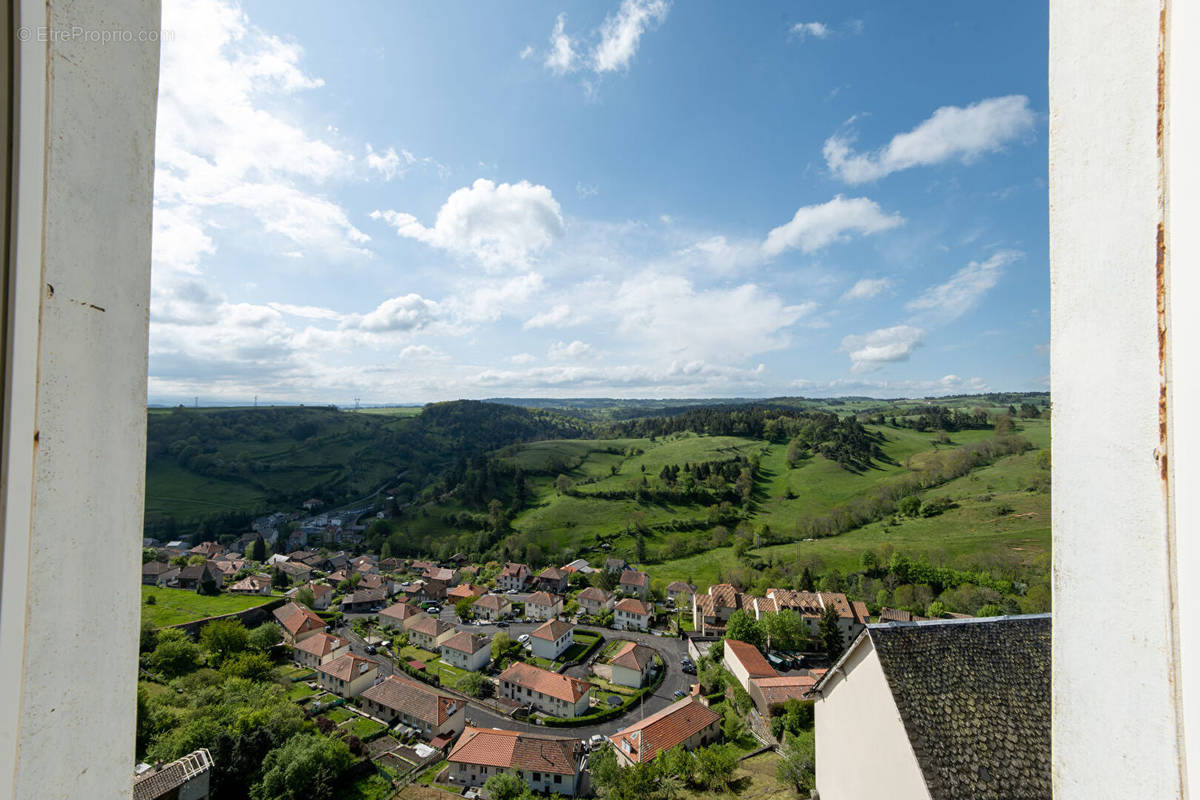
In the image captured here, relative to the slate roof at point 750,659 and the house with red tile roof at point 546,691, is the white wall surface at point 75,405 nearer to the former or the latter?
the house with red tile roof at point 546,691

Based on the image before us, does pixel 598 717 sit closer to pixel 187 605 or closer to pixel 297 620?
pixel 297 620

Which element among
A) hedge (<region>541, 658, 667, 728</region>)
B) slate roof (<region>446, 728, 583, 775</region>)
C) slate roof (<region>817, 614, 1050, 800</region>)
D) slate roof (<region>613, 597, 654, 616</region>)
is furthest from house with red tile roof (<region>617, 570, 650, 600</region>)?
slate roof (<region>817, 614, 1050, 800</region>)

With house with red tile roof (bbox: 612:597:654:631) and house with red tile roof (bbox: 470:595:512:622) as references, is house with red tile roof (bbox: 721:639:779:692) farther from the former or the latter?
house with red tile roof (bbox: 470:595:512:622)

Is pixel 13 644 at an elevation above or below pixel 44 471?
below

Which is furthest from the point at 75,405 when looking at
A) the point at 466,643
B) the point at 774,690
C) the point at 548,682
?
the point at 466,643

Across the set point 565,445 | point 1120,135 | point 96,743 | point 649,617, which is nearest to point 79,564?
point 96,743

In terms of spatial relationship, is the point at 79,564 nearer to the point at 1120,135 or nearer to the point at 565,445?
the point at 1120,135
